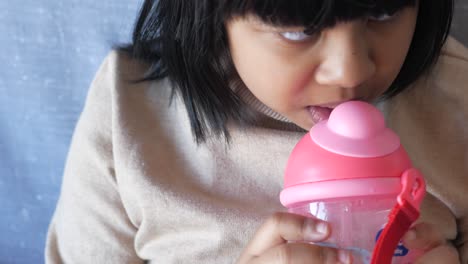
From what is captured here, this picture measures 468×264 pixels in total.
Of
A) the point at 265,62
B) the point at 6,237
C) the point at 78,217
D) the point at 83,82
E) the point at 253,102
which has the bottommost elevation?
the point at 6,237

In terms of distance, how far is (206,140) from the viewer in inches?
30.8

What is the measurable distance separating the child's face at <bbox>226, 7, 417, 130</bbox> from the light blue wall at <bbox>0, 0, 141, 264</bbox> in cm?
33

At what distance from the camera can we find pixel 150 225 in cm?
80

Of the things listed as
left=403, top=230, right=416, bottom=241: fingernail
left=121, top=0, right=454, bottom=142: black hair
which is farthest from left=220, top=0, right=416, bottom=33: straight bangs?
left=403, top=230, right=416, bottom=241: fingernail

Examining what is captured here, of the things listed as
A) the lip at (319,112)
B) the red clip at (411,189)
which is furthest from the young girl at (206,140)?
the red clip at (411,189)

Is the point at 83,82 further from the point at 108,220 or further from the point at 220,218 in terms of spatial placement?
the point at 220,218

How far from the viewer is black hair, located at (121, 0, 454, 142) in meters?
0.57

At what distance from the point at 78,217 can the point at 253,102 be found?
32cm

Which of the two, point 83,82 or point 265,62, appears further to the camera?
point 83,82

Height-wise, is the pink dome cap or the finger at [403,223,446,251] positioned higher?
the pink dome cap

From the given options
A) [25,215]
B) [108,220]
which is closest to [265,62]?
[108,220]

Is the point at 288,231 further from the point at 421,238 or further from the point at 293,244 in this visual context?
the point at 421,238

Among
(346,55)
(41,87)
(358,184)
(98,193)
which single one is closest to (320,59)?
(346,55)

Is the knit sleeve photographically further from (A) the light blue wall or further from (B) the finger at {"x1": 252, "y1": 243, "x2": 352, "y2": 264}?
(B) the finger at {"x1": 252, "y1": 243, "x2": 352, "y2": 264}
